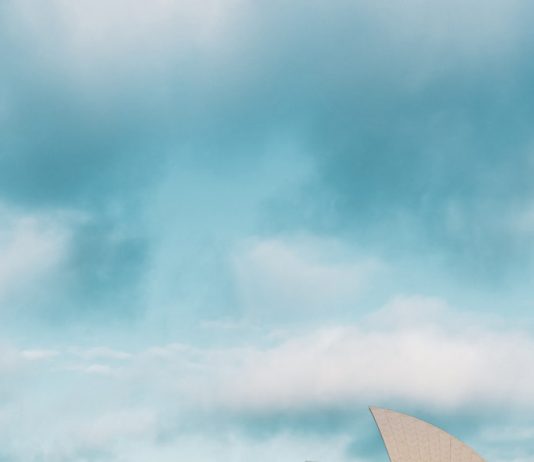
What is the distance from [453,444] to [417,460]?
160 inches

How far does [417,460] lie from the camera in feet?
264

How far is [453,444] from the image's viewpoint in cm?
8138

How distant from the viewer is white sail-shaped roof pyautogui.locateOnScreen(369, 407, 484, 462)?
80438mm

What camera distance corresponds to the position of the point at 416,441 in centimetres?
8112

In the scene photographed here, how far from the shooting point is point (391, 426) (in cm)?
8194

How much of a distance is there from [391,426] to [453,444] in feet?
20.5

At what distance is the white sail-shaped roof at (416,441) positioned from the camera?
80.4 meters

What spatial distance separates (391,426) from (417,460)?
4.02 meters
